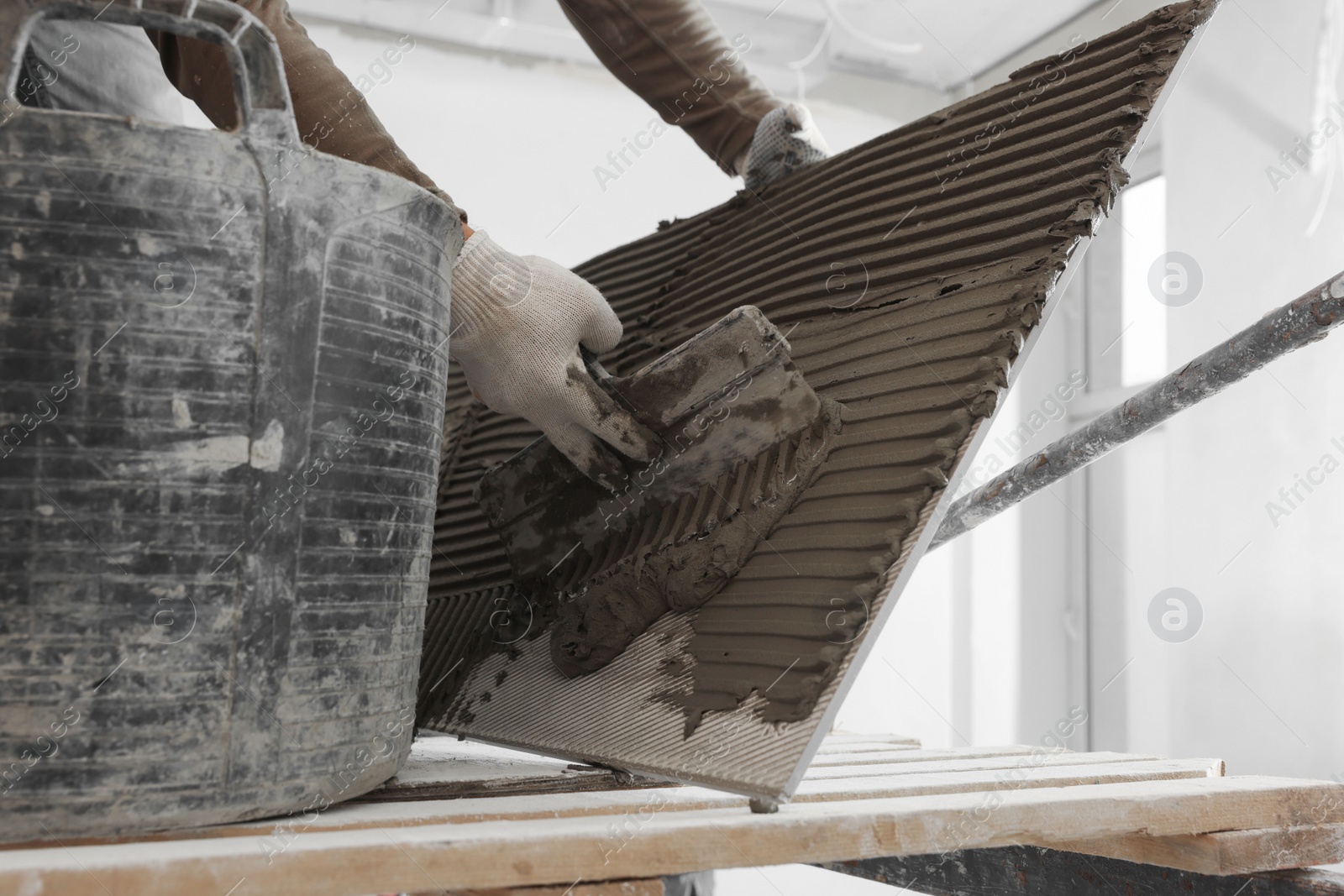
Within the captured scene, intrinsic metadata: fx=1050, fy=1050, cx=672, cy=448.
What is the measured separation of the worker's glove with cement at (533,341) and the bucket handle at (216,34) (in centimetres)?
37

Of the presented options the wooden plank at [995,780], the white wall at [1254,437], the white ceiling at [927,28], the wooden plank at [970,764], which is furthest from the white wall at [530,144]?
the wooden plank at [995,780]

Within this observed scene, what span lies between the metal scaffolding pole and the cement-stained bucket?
81 centimetres

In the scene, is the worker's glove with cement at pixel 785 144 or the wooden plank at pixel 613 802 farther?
the worker's glove with cement at pixel 785 144

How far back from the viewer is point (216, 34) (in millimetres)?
948

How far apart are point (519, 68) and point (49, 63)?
3.36 m

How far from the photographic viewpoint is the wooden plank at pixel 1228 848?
1.14m

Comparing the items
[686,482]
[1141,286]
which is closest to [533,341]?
[686,482]

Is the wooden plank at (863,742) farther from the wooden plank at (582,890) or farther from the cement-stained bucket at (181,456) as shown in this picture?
the cement-stained bucket at (181,456)

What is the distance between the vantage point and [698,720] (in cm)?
112

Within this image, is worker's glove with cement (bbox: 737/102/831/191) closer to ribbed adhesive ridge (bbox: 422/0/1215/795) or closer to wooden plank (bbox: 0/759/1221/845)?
ribbed adhesive ridge (bbox: 422/0/1215/795)

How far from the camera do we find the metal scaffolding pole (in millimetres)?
1188

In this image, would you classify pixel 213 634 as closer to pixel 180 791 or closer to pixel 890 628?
pixel 180 791

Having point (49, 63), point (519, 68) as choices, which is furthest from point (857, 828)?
point (519, 68)

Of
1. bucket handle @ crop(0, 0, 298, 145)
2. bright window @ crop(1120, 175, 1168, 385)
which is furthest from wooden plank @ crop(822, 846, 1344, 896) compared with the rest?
bright window @ crop(1120, 175, 1168, 385)
